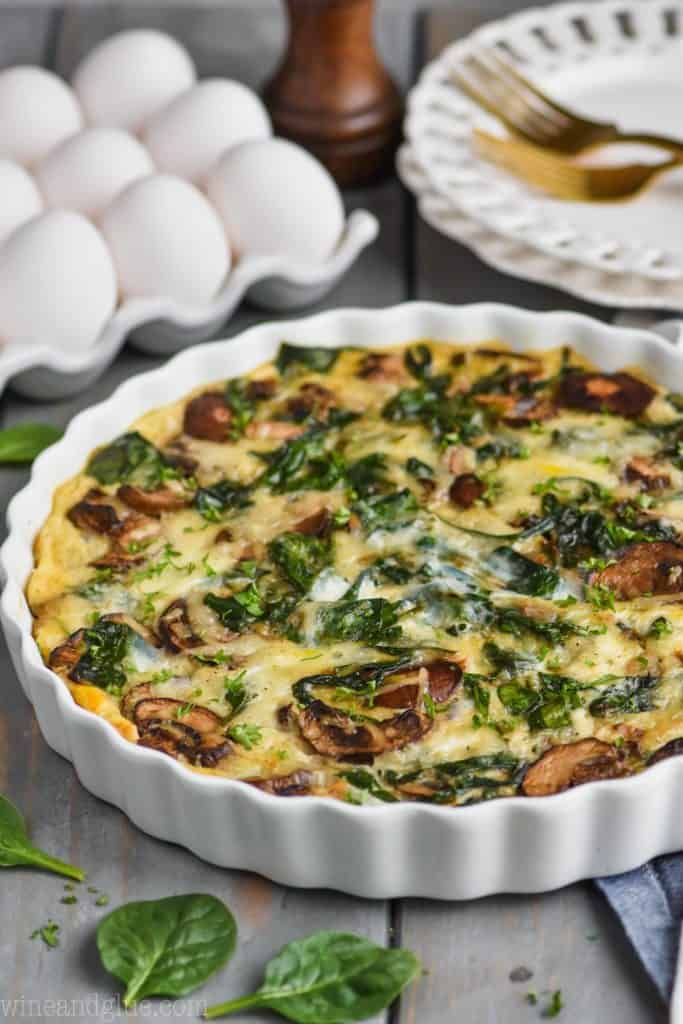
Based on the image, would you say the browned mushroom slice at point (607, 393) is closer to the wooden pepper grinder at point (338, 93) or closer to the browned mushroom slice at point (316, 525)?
the browned mushroom slice at point (316, 525)

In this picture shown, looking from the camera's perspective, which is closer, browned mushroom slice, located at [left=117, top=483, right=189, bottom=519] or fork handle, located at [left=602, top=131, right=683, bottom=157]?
browned mushroom slice, located at [left=117, top=483, right=189, bottom=519]

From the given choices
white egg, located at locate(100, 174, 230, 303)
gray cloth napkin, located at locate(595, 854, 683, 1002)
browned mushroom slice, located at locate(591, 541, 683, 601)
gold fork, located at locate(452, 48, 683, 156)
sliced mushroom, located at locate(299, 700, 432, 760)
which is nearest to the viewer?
gray cloth napkin, located at locate(595, 854, 683, 1002)

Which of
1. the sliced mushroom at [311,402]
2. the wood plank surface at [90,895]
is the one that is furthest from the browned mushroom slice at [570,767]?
the sliced mushroom at [311,402]

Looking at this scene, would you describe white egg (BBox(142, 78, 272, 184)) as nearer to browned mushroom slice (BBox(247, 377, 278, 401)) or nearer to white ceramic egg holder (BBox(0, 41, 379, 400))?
white ceramic egg holder (BBox(0, 41, 379, 400))

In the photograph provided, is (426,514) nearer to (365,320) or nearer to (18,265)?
(365,320)

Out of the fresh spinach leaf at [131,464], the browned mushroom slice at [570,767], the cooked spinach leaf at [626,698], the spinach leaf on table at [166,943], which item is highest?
the browned mushroom slice at [570,767]

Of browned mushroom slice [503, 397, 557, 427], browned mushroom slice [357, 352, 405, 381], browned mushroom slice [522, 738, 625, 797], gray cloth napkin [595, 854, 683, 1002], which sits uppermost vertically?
browned mushroom slice [522, 738, 625, 797]

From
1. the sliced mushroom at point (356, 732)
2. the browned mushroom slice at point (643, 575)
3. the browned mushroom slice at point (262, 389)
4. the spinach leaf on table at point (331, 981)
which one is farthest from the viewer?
the browned mushroom slice at point (262, 389)

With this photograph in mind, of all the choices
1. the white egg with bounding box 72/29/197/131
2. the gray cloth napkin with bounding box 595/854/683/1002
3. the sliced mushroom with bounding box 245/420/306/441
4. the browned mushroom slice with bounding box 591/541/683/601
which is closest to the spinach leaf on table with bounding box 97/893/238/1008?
the gray cloth napkin with bounding box 595/854/683/1002
